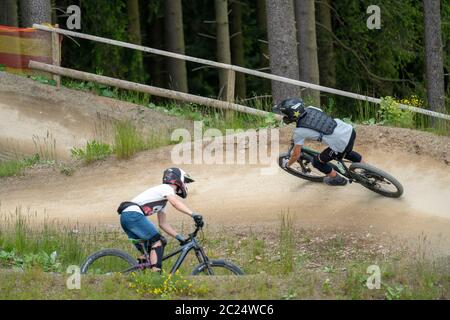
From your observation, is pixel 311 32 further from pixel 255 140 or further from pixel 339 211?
pixel 339 211

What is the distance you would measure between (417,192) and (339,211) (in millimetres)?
1300

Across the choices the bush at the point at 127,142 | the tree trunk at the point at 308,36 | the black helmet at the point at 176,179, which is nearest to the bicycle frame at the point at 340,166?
the black helmet at the point at 176,179

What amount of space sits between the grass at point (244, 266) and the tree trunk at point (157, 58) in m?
16.4

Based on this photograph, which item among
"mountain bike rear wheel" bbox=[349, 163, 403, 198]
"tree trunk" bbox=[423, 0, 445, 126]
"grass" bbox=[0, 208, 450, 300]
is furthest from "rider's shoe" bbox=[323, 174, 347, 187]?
"tree trunk" bbox=[423, 0, 445, 126]

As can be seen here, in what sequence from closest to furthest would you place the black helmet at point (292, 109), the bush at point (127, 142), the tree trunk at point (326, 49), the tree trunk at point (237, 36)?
the black helmet at point (292, 109), the bush at point (127, 142), the tree trunk at point (326, 49), the tree trunk at point (237, 36)

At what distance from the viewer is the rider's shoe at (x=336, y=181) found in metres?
15.9

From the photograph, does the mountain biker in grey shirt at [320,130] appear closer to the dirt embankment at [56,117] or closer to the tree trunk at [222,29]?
the dirt embankment at [56,117]

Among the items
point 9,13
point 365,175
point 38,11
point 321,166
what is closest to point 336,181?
point 321,166

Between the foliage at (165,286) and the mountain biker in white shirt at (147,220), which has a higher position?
the mountain biker in white shirt at (147,220)

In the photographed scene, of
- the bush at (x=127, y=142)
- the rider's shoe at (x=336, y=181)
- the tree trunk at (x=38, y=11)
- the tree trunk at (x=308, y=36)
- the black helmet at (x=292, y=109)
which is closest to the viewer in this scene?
the black helmet at (x=292, y=109)

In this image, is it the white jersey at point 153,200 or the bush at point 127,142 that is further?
the bush at point 127,142

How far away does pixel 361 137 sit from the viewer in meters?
18.0

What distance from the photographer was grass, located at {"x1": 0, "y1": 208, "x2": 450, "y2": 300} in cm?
1198

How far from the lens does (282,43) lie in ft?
70.3
